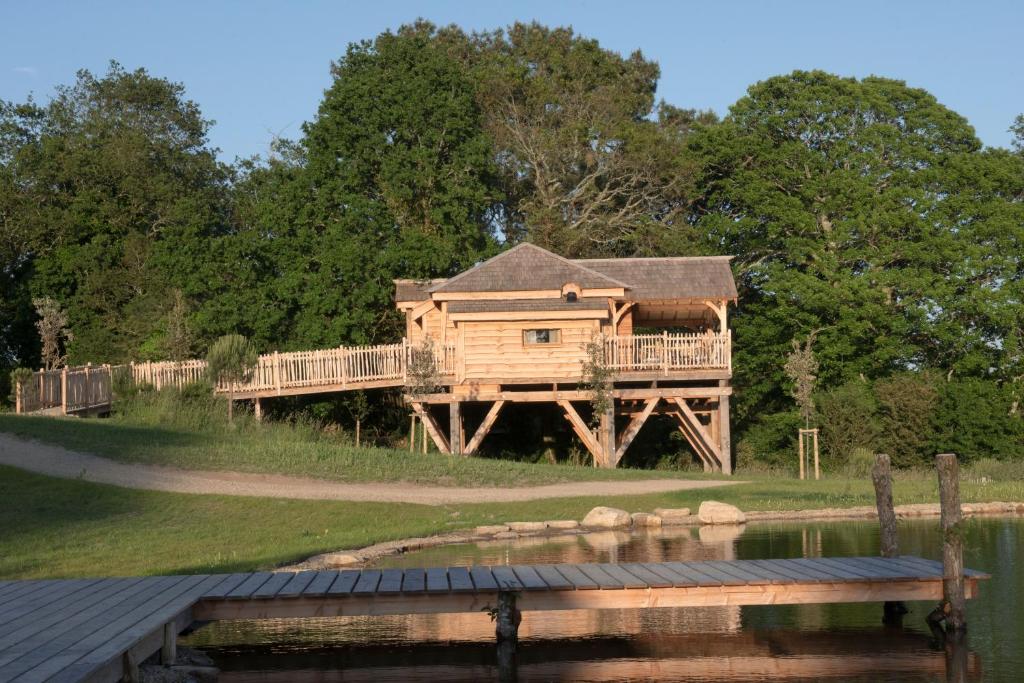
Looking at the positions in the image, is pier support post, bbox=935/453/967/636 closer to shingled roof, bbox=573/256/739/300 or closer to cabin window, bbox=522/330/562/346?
cabin window, bbox=522/330/562/346

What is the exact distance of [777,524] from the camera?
917 inches

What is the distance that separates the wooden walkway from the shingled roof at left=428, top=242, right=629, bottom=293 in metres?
22.3

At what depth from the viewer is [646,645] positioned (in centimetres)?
1302

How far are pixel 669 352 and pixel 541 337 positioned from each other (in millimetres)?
3678

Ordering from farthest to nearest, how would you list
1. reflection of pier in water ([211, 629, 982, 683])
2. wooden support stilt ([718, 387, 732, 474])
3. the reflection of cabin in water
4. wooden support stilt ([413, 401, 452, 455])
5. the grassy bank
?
wooden support stilt ([413, 401, 452, 455]) < wooden support stilt ([718, 387, 732, 474]) < the reflection of cabin in water < the grassy bank < reflection of pier in water ([211, 629, 982, 683])

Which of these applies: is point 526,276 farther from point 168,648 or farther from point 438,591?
point 168,648

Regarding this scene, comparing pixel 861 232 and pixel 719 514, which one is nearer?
pixel 719 514

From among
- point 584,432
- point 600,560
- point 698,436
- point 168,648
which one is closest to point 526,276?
point 584,432

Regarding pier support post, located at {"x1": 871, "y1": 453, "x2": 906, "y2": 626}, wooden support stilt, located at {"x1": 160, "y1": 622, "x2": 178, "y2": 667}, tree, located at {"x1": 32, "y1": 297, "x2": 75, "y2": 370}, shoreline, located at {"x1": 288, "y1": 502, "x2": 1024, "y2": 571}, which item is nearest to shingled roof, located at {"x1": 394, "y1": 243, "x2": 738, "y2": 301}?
shoreline, located at {"x1": 288, "y1": 502, "x2": 1024, "y2": 571}

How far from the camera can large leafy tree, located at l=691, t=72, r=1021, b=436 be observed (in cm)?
3959

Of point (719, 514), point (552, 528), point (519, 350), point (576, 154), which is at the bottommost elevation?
point (552, 528)

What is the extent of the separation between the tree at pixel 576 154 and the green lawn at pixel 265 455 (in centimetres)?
1668

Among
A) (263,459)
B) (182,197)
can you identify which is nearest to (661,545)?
(263,459)

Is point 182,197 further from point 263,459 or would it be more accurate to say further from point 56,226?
point 263,459
